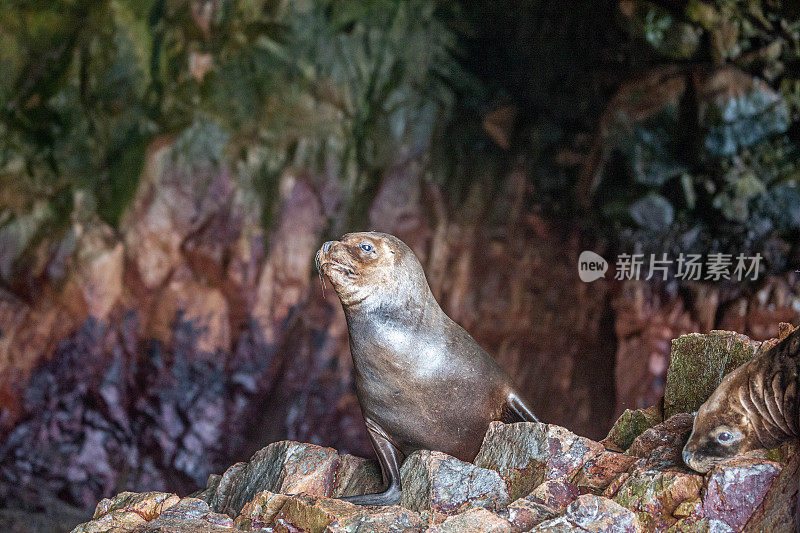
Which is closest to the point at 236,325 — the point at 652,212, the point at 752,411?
the point at 652,212

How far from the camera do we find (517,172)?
303 inches

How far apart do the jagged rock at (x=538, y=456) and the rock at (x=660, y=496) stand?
1.05 feet

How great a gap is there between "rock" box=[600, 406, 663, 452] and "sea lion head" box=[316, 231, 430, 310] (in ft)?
3.26

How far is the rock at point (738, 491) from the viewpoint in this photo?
1.95 metres

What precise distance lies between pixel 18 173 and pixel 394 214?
375 cm

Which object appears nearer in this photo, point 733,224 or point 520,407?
point 520,407

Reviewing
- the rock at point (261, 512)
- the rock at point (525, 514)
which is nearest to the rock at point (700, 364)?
the rock at point (525, 514)

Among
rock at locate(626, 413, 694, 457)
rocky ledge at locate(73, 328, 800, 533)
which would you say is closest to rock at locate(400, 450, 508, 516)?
rocky ledge at locate(73, 328, 800, 533)

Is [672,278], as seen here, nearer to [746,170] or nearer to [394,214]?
[746,170]

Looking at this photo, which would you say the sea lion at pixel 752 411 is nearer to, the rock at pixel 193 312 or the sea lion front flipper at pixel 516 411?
the sea lion front flipper at pixel 516 411

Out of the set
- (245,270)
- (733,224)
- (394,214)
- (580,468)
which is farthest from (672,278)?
(580,468)

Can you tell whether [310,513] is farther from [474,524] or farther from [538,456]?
[538,456]

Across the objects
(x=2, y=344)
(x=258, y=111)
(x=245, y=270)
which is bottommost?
(x=2, y=344)

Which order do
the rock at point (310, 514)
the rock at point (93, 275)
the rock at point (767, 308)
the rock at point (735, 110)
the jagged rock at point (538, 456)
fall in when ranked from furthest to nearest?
the rock at point (93, 275), the rock at point (735, 110), the rock at point (767, 308), the jagged rock at point (538, 456), the rock at point (310, 514)
